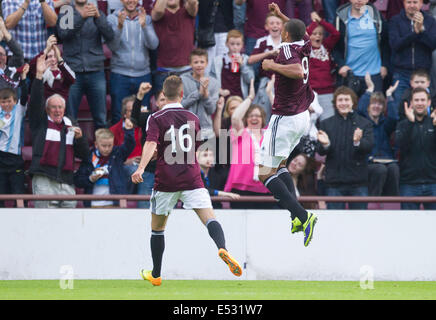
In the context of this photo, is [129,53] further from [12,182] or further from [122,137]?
[12,182]

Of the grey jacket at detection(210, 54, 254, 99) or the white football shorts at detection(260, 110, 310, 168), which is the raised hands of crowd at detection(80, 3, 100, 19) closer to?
the grey jacket at detection(210, 54, 254, 99)

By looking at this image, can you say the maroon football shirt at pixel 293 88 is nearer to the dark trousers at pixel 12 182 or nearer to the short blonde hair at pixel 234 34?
the short blonde hair at pixel 234 34

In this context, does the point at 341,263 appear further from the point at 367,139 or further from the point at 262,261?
the point at 367,139

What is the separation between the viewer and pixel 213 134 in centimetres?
1129

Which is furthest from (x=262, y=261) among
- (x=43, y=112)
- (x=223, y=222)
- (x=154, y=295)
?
(x=43, y=112)

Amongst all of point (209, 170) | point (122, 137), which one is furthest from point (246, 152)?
point (122, 137)

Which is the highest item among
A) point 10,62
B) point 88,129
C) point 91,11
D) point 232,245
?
point 91,11

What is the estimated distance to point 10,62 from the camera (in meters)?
12.0

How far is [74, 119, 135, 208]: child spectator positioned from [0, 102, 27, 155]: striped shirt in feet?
3.03

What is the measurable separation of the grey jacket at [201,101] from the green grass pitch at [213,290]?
231cm

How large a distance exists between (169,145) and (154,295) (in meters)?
1.53

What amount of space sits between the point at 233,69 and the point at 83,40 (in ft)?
7.52

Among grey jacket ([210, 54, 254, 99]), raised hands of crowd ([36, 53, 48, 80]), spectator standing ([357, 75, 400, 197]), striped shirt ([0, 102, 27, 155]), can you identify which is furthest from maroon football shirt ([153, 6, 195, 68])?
spectator standing ([357, 75, 400, 197])

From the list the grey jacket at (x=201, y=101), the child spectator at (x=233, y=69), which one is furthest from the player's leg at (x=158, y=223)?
the child spectator at (x=233, y=69)
